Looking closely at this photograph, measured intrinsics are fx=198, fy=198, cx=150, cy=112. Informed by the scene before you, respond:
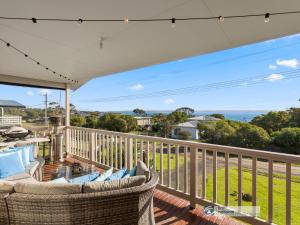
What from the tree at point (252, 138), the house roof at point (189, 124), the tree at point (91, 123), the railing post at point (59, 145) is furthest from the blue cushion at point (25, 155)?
the house roof at point (189, 124)

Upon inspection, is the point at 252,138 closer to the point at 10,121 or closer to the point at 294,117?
the point at 294,117

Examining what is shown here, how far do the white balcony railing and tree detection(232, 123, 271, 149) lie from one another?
1408 mm

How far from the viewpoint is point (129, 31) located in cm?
286

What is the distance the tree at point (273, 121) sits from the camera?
17.4 feet

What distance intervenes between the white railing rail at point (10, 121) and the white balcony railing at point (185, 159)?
1.39 metres

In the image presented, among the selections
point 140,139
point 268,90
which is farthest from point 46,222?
point 268,90

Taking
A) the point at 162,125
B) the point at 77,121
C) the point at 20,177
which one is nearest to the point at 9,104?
the point at 77,121

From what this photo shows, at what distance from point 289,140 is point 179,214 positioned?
11.6ft

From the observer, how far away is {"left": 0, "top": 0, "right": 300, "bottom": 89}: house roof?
2.16 metres

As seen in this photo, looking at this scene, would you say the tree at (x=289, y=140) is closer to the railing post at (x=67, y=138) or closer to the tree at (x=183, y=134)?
the tree at (x=183, y=134)

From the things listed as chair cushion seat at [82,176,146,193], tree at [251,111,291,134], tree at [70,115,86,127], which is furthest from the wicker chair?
tree at [70,115,86,127]

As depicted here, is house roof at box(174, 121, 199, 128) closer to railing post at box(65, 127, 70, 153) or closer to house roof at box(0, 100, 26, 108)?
railing post at box(65, 127, 70, 153)

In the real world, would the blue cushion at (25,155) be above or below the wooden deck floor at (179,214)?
above

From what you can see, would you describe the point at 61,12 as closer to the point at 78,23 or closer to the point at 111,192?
the point at 78,23
